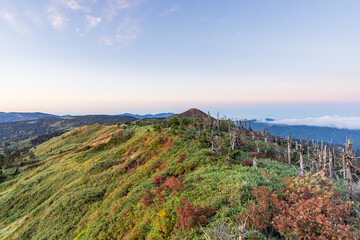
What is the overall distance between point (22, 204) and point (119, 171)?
23579mm

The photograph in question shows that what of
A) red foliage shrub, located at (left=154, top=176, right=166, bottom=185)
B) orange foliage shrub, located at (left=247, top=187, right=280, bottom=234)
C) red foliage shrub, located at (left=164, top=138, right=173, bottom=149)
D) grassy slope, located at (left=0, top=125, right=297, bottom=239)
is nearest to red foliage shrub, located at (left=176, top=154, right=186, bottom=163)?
grassy slope, located at (left=0, top=125, right=297, bottom=239)

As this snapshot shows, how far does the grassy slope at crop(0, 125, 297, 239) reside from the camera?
46.3 ft

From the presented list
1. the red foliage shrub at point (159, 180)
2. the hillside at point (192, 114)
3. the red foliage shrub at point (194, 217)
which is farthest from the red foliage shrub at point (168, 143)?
the hillside at point (192, 114)

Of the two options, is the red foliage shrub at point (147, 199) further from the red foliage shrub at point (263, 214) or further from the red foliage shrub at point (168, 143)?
the red foliage shrub at point (168, 143)

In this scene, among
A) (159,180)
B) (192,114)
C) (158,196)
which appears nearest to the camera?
(158,196)

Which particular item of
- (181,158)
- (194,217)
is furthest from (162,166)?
(194,217)

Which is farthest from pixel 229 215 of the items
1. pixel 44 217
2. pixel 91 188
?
pixel 44 217

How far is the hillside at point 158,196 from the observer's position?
11.4 metres

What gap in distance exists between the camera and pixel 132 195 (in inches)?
882

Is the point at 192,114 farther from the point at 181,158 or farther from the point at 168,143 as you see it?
the point at 181,158

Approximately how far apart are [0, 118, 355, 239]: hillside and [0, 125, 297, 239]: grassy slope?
3.2 inches

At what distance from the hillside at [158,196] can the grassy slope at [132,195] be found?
3.2 inches

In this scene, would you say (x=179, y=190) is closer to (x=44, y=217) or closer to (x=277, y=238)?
(x=277, y=238)

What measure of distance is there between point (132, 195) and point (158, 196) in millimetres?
5735
